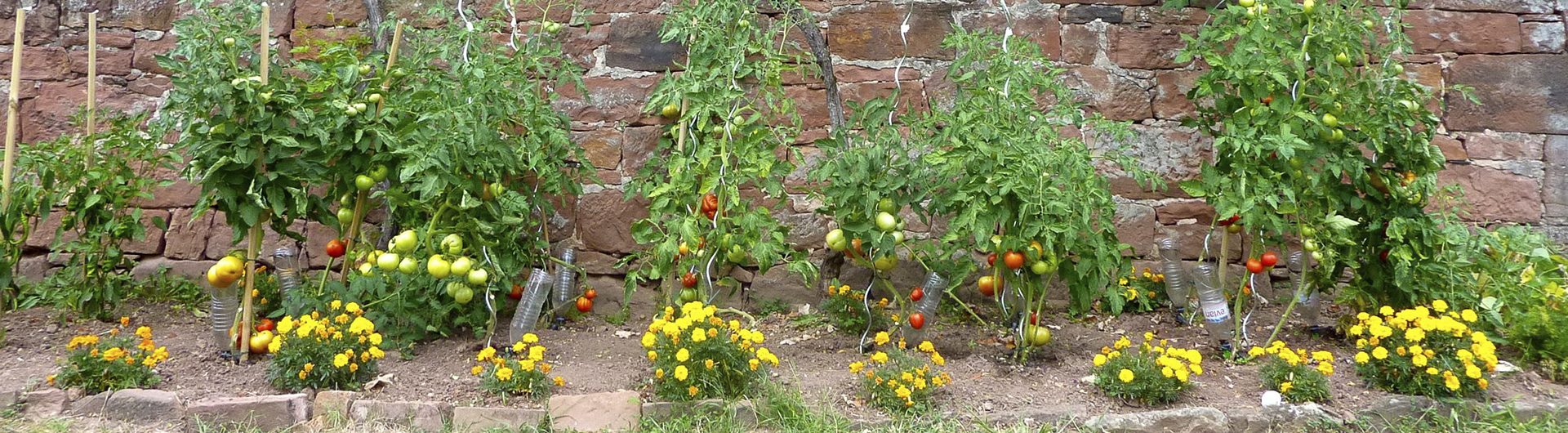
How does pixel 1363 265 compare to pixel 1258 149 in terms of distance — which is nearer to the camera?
pixel 1258 149

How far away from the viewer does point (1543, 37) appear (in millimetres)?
3893

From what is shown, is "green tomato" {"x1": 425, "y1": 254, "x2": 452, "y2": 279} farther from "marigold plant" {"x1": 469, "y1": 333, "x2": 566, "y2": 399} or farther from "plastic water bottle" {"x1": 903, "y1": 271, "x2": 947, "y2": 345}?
"plastic water bottle" {"x1": 903, "y1": 271, "x2": 947, "y2": 345}

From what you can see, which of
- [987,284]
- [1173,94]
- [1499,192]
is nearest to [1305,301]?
[1173,94]

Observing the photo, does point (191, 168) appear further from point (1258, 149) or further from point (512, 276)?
point (1258, 149)

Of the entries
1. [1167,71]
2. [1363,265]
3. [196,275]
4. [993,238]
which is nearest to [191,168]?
[196,275]

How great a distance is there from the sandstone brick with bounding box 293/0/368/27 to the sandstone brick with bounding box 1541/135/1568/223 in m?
4.40

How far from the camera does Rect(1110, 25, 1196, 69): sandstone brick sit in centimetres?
395

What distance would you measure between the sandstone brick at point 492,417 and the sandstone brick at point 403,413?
66mm

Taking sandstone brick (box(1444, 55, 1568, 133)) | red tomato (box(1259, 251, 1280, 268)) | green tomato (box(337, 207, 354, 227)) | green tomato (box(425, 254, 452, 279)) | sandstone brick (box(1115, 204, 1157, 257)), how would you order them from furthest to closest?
1. sandstone brick (box(1115, 204, 1157, 257))
2. sandstone brick (box(1444, 55, 1568, 133))
3. green tomato (box(337, 207, 354, 227))
4. red tomato (box(1259, 251, 1280, 268))
5. green tomato (box(425, 254, 452, 279))

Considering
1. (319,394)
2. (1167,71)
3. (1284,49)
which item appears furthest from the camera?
(1167,71)

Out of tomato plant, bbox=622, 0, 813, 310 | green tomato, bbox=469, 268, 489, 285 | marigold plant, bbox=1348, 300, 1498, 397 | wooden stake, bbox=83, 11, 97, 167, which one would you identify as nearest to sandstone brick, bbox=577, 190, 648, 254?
tomato plant, bbox=622, 0, 813, 310

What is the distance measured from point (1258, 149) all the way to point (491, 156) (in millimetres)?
2273

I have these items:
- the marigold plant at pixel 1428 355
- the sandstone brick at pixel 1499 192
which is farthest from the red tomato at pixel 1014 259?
the sandstone brick at pixel 1499 192

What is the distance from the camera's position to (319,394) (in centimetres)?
295
